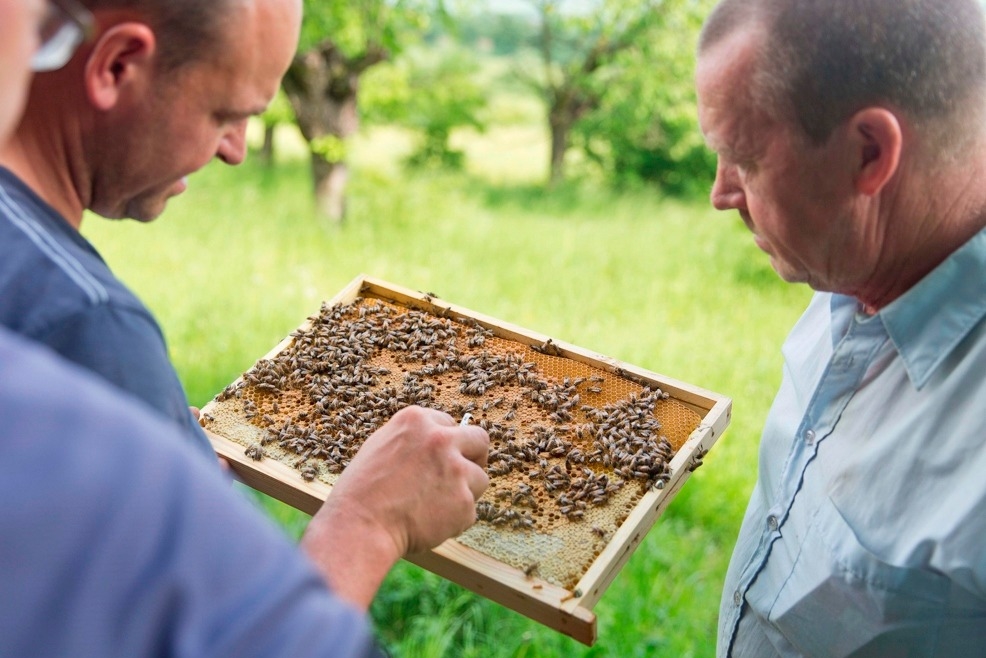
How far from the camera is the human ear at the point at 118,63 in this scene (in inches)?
64.8

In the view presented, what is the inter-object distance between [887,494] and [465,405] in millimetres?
1279

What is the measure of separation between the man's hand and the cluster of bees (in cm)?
35

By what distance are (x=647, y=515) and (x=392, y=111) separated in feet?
27.3

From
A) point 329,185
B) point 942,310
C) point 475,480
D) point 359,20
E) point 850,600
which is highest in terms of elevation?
point 942,310

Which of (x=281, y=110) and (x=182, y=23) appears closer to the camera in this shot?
(x=182, y=23)

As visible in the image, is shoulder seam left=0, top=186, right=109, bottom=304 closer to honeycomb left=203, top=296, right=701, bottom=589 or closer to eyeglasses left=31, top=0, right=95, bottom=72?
eyeglasses left=31, top=0, right=95, bottom=72

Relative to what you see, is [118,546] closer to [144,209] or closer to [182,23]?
[182,23]

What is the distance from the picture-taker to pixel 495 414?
110 inches

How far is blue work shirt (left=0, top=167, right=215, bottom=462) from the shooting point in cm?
153

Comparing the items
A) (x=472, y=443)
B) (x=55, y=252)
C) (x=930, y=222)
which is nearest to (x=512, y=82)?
(x=930, y=222)

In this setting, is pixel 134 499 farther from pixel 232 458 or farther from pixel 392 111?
pixel 392 111

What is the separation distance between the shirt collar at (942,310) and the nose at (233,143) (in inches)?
68.7

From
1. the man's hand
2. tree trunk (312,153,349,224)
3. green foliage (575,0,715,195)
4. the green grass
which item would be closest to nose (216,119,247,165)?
the man's hand

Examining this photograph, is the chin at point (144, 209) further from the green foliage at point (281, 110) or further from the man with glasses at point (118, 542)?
the green foliage at point (281, 110)
